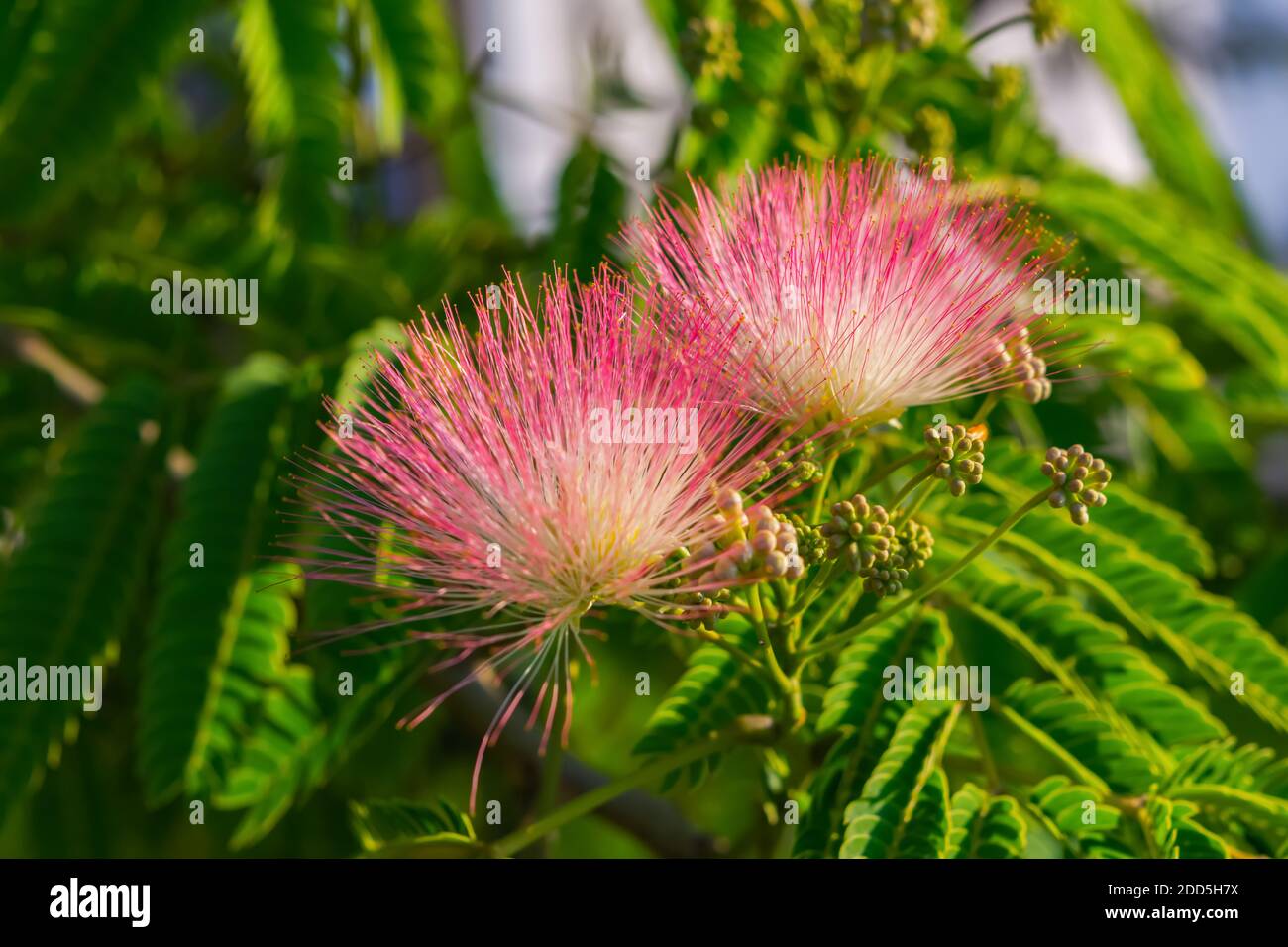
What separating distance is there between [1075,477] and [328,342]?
1845mm

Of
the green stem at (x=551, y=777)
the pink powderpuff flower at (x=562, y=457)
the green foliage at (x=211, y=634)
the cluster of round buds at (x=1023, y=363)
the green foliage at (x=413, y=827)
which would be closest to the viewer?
the pink powderpuff flower at (x=562, y=457)

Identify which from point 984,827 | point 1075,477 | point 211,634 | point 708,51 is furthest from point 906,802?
point 708,51

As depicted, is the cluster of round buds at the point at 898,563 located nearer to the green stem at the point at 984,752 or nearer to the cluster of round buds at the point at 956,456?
the cluster of round buds at the point at 956,456

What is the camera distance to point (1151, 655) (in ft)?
7.93

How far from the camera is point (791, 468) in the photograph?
1481 millimetres

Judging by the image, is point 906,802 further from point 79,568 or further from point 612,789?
point 79,568

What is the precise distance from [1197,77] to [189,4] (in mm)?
5869

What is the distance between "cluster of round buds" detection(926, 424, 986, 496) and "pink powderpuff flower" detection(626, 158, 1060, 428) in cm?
10

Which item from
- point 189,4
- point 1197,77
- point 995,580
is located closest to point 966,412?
point 995,580

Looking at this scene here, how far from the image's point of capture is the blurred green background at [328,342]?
84.2 inches

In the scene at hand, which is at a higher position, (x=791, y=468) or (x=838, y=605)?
(x=791, y=468)

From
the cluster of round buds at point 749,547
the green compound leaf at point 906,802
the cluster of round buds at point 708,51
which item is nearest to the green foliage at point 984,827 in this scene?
the green compound leaf at point 906,802

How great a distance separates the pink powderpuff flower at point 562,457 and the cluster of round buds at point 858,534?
0.12 m
